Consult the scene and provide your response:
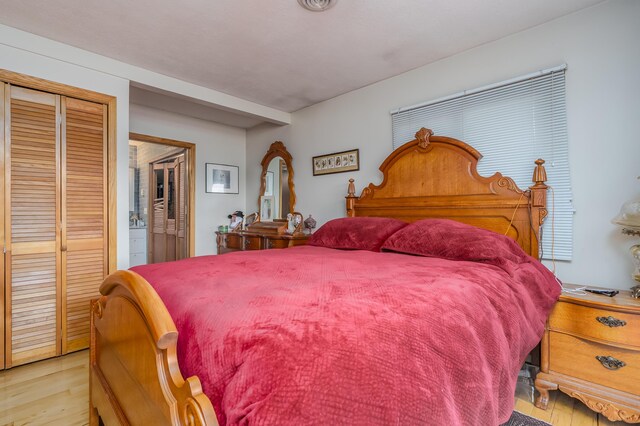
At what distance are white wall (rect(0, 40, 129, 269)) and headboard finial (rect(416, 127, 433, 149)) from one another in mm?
2609

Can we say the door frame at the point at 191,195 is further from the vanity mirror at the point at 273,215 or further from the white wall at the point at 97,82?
the white wall at the point at 97,82

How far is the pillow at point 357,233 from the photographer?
255 cm

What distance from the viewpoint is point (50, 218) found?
254 centimetres

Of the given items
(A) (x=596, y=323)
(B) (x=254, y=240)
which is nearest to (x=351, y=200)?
(B) (x=254, y=240)

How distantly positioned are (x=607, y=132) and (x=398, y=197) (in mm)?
1482

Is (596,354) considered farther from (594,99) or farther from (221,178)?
(221,178)

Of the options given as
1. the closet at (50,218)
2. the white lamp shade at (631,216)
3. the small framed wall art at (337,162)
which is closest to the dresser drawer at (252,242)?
the small framed wall art at (337,162)

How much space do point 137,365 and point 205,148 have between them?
3825mm

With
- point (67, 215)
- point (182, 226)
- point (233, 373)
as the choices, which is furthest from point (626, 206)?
point (182, 226)

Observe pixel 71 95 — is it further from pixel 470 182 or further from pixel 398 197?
pixel 470 182

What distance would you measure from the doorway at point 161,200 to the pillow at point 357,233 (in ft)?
7.54

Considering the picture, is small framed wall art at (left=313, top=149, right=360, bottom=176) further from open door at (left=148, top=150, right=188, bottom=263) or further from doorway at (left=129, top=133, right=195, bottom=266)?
open door at (left=148, top=150, right=188, bottom=263)

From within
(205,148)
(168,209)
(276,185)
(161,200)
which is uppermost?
(205,148)

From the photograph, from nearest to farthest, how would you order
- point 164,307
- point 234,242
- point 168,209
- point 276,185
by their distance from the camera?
point 164,307
point 234,242
point 276,185
point 168,209
